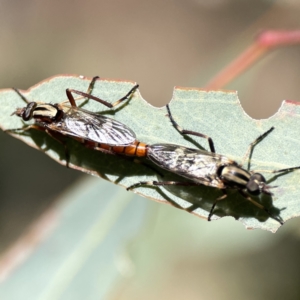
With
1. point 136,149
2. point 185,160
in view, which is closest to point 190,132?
point 185,160

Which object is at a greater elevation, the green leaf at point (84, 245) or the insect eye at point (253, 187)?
the insect eye at point (253, 187)

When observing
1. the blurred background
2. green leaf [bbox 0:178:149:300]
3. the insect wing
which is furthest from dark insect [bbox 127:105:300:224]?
the blurred background

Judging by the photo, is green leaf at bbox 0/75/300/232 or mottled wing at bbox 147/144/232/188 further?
mottled wing at bbox 147/144/232/188

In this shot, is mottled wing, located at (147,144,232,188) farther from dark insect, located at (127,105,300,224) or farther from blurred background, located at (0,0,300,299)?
blurred background, located at (0,0,300,299)

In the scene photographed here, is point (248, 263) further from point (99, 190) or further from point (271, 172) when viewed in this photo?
point (271, 172)

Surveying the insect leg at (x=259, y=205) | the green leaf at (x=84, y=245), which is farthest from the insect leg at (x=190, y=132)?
the green leaf at (x=84, y=245)

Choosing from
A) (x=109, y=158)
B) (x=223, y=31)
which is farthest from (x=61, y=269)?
(x=223, y=31)

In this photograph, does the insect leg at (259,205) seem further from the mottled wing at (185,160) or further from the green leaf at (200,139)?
the mottled wing at (185,160)

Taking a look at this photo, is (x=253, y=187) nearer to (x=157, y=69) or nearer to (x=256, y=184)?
(x=256, y=184)
